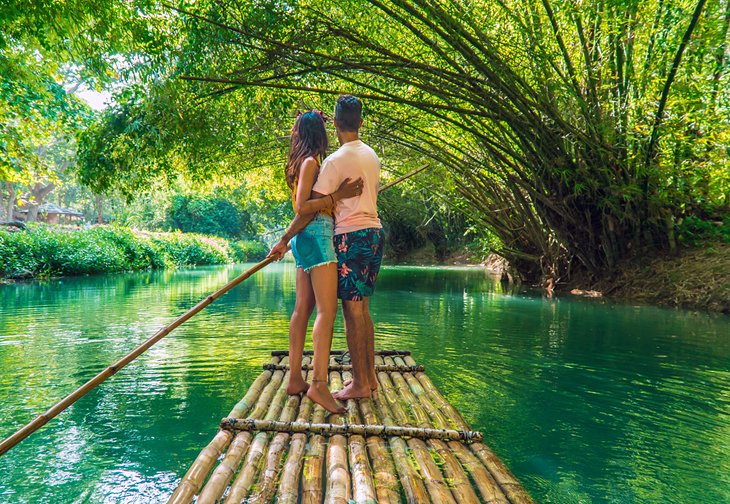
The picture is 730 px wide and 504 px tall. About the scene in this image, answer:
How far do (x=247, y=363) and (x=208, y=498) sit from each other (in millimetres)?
3175

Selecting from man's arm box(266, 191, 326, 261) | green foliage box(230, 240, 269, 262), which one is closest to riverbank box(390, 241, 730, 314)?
man's arm box(266, 191, 326, 261)

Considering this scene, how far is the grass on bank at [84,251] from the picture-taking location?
605 inches

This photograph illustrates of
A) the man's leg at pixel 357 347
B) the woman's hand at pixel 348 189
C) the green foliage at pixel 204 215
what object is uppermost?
the green foliage at pixel 204 215

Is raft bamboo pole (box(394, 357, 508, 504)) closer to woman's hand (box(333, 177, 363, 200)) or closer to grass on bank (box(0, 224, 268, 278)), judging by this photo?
woman's hand (box(333, 177, 363, 200))

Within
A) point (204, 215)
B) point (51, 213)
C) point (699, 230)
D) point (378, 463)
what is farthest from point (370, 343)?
point (51, 213)

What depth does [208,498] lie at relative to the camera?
2078 mm

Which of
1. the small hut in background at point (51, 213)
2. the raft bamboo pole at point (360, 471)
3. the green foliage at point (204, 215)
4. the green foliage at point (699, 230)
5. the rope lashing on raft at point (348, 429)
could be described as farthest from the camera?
the small hut in background at point (51, 213)

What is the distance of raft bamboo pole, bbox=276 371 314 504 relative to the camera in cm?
215

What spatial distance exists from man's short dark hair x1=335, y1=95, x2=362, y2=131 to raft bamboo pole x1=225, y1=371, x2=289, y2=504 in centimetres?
155

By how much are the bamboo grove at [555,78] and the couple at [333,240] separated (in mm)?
3596

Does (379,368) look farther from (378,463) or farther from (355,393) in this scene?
(378,463)

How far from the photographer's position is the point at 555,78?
8.46 meters

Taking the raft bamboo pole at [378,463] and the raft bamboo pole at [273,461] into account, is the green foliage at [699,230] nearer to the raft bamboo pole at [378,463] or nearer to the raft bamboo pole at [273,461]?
the raft bamboo pole at [378,463]

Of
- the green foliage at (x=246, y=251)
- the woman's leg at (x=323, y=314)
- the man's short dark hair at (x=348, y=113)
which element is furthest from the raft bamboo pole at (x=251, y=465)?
the green foliage at (x=246, y=251)
